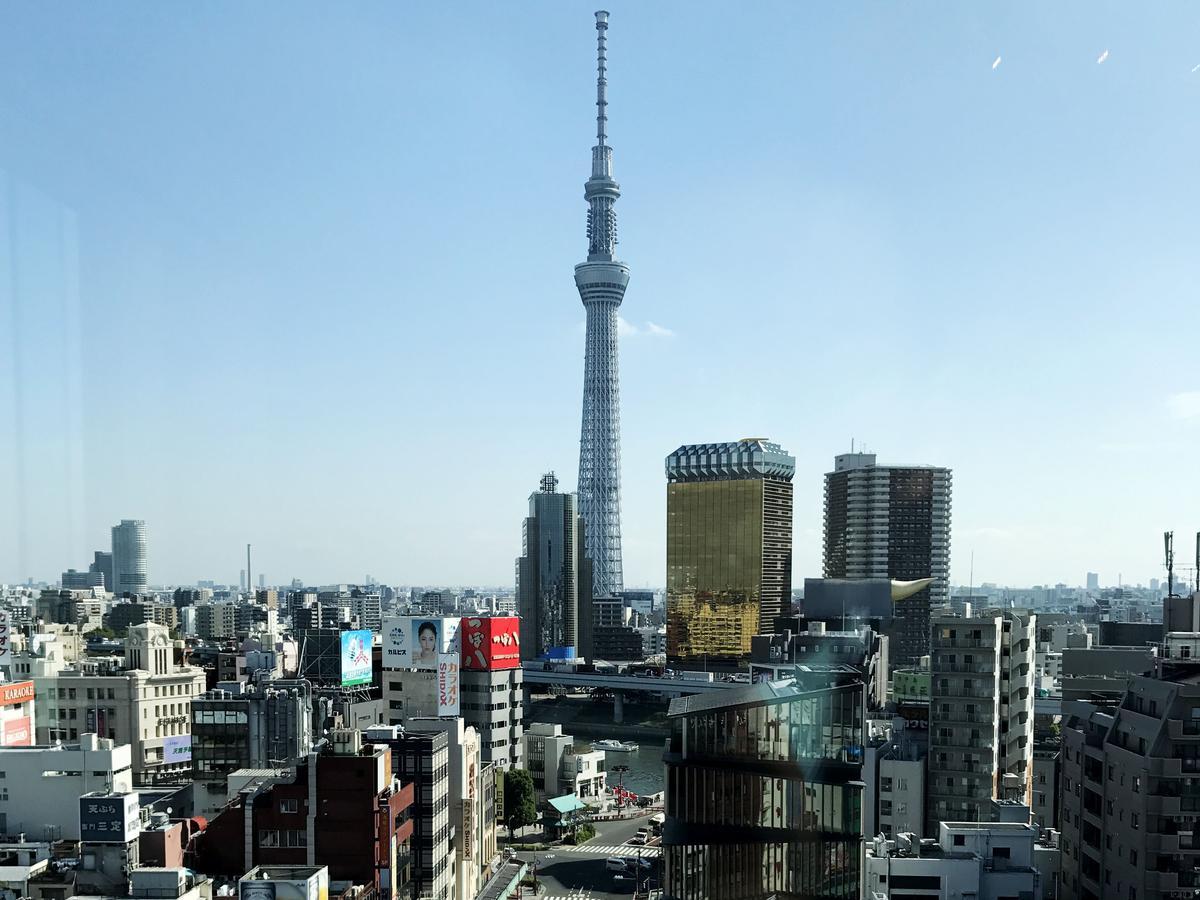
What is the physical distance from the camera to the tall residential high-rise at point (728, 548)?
41.5 meters

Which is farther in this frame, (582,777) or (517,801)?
(582,777)

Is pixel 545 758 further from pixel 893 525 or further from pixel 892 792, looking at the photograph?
pixel 893 525

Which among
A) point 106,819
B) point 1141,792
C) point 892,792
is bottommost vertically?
point 892,792

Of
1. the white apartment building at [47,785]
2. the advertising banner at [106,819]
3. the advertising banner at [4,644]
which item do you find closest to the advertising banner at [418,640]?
the advertising banner at [4,644]

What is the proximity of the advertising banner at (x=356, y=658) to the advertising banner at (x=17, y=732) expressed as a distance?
5.92 metres

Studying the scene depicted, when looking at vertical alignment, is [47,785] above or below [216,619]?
above

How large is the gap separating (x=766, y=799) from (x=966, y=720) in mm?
3796

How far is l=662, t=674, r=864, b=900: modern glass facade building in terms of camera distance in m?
8.38

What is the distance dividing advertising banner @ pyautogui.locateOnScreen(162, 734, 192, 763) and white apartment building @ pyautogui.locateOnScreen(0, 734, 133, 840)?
438 centimetres

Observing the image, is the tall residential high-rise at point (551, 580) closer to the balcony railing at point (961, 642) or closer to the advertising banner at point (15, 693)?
the advertising banner at point (15, 693)

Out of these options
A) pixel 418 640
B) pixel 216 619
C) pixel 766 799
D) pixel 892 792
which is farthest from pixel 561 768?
pixel 216 619

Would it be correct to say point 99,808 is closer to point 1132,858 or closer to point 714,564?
point 1132,858

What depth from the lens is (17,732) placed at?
1252 cm

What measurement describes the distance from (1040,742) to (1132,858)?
10246mm
